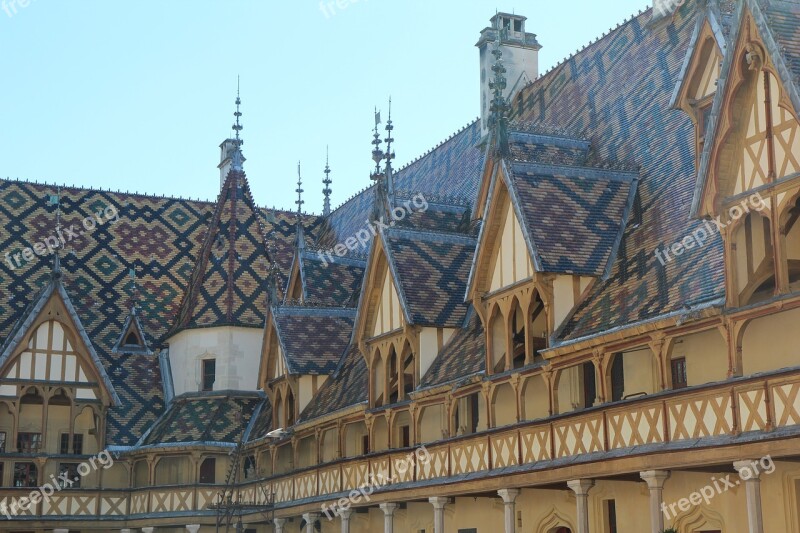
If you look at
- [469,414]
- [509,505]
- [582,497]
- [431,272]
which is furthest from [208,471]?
[582,497]

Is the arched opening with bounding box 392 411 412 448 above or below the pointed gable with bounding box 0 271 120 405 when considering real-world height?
below

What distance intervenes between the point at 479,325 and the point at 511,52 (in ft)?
34.6

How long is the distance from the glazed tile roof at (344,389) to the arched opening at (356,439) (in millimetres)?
732

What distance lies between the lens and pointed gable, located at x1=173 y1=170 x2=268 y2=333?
39.5m

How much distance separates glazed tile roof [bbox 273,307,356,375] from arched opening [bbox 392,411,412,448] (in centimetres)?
452

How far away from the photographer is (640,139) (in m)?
25.3

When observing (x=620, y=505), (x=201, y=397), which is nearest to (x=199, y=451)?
(x=201, y=397)

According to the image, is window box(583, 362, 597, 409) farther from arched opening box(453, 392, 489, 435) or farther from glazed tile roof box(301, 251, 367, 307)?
glazed tile roof box(301, 251, 367, 307)

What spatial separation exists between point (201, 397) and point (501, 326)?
16533 mm

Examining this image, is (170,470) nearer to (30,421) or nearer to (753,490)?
(30,421)

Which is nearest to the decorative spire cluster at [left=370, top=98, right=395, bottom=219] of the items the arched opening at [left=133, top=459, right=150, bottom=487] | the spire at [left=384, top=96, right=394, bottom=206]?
the spire at [left=384, top=96, right=394, bottom=206]

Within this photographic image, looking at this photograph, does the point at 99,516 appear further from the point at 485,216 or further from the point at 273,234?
the point at 485,216

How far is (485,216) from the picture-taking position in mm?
Result: 24500

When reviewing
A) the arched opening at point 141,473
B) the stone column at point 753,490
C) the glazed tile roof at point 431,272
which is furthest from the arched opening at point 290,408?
the stone column at point 753,490
